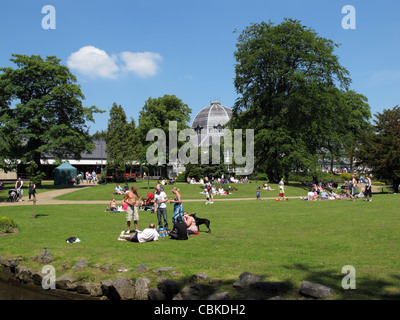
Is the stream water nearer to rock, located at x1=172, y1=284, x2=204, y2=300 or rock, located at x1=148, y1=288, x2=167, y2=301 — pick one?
rock, located at x1=148, y1=288, x2=167, y2=301

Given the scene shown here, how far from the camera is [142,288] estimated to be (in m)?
8.30

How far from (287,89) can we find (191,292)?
38.5m

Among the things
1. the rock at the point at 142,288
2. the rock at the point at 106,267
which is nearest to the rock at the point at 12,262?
the rock at the point at 106,267

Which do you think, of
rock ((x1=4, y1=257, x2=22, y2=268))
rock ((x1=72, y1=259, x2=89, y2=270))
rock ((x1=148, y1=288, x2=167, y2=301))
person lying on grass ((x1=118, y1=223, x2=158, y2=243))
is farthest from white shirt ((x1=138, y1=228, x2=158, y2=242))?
rock ((x1=148, y1=288, x2=167, y2=301))

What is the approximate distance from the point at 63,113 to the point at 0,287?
123 ft

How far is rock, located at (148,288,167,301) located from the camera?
26.2 ft

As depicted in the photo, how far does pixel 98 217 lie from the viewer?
61.3 feet

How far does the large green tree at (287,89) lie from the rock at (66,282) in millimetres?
32084

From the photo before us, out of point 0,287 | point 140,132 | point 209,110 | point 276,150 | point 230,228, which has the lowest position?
point 0,287

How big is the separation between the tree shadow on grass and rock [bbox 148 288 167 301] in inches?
129

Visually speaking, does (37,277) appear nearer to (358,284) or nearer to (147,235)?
(147,235)

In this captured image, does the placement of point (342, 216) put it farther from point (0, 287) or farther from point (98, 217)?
point (0, 287)

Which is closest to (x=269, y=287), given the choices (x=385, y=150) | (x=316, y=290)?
(x=316, y=290)
